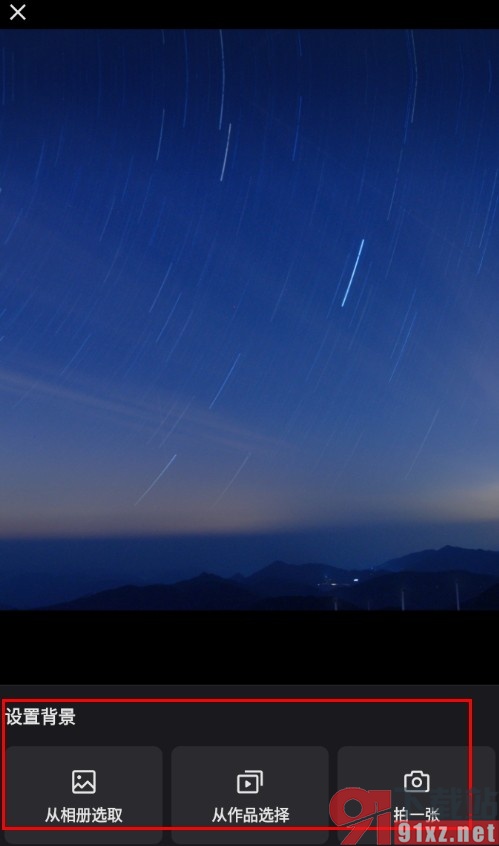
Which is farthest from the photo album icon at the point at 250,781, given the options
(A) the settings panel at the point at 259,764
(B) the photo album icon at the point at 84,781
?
(B) the photo album icon at the point at 84,781

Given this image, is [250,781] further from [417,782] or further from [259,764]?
[417,782]

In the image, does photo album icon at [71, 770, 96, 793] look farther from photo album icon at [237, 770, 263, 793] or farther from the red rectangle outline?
photo album icon at [237, 770, 263, 793]

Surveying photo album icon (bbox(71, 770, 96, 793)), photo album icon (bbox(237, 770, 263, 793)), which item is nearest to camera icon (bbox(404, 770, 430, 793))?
photo album icon (bbox(237, 770, 263, 793))

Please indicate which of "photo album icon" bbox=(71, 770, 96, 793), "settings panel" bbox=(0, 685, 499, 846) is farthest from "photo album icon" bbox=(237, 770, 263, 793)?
"photo album icon" bbox=(71, 770, 96, 793)

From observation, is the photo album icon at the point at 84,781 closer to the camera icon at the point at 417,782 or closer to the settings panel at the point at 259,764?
the settings panel at the point at 259,764

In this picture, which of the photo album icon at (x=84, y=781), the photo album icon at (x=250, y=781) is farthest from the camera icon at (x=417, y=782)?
the photo album icon at (x=84, y=781)
